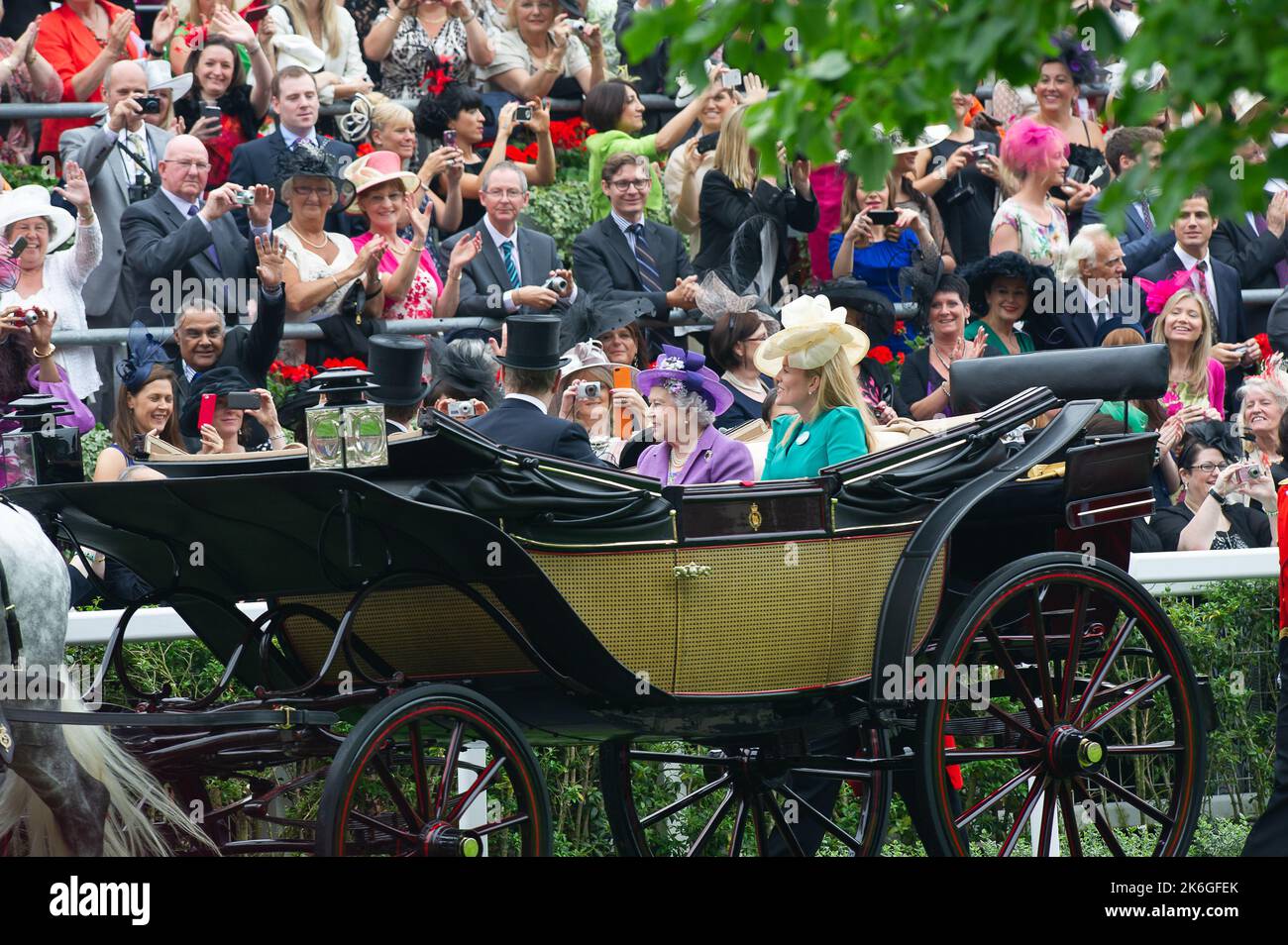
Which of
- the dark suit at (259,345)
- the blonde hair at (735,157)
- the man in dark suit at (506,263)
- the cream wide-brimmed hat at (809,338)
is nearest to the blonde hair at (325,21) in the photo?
the man in dark suit at (506,263)

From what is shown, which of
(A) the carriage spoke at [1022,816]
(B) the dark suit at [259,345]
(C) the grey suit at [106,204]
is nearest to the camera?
(A) the carriage spoke at [1022,816]

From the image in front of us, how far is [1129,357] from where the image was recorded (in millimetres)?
7066

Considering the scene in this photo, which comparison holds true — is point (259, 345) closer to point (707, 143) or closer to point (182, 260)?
point (182, 260)

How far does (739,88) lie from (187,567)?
6798mm

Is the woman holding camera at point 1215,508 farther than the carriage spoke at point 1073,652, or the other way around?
the woman holding camera at point 1215,508

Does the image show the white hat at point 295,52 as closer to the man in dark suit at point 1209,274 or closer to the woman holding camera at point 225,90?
the woman holding camera at point 225,90

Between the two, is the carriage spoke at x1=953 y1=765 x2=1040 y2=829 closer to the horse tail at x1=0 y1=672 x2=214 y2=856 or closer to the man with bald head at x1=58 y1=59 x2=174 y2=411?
the horse tail at x1=0 y1=672 x2=214 y2=856

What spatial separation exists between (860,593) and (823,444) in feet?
2.44

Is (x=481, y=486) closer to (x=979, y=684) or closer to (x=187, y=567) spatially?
(x=187, y=567)

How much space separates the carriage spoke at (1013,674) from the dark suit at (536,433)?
1367 mm

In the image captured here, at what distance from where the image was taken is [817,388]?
284 inches

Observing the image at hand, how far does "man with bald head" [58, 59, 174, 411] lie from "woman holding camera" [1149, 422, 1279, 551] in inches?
195

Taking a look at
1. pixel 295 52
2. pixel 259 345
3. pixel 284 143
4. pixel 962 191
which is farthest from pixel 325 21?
pixel 962 191

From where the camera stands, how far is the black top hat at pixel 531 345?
22.9 feet
